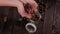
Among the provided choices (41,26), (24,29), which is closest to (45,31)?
(41,26)

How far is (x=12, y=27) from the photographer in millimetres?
1280

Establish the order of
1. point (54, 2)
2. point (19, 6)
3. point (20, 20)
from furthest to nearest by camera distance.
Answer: point (54, 2)
point (20, 20)
point (19, 6)

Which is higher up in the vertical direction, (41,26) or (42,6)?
(42,6)

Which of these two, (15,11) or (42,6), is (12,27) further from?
(42,6)

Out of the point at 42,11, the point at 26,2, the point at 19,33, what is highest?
the point at 26,2

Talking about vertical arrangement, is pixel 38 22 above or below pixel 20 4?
below

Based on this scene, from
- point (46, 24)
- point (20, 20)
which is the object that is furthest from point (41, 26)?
point (20, 20)

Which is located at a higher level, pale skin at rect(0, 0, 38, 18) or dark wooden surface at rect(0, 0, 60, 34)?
pale skin at rect(0, 0, 38, 18)

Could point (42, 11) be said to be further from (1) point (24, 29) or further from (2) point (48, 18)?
(1) point (24, 29)

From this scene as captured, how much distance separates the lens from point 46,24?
129 centimetres

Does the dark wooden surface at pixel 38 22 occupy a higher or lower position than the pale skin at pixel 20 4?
lower

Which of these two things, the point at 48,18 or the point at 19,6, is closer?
the point at 19,6

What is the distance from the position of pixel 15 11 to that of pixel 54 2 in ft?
1.17

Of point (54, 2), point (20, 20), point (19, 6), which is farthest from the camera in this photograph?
point (54, 2)
